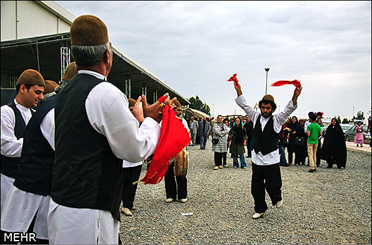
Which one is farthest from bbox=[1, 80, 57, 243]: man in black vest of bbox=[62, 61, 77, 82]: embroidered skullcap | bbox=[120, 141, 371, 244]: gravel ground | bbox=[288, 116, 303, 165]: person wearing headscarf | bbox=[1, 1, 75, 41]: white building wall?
bbox=[1, 1, 75, 41]: white building wall

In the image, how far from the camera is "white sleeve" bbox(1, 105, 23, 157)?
2850mm

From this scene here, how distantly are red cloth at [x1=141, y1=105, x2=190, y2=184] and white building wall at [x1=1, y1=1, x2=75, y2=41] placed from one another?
15.2 meters

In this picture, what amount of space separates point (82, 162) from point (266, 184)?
4.17 m

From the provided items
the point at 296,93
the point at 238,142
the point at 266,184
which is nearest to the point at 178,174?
the point at 266,184

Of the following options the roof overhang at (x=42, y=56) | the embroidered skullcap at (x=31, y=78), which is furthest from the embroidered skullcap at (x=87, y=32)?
the roof overhang at (x=42, y=56)

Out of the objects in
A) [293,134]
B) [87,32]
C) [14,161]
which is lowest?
[293,134]

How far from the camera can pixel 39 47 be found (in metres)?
9.38

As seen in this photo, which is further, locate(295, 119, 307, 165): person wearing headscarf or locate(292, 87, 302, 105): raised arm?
locate(295, 119, 307, 165): person wearing headscarf

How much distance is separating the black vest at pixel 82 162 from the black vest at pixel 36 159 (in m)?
0.68

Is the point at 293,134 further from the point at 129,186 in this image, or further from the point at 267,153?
the point at 129,186

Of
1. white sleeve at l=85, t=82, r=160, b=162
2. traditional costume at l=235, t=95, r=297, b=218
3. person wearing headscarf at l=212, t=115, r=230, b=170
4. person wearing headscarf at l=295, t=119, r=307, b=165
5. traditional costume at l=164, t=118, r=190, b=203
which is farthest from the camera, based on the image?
person wearing headscarf at l=295, t=119, r=307, b=165

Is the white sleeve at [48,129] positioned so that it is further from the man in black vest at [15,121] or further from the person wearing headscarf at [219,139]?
the person wearing headscarf at [219,139]

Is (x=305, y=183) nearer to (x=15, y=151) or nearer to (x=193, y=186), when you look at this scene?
(x=193, y=186)

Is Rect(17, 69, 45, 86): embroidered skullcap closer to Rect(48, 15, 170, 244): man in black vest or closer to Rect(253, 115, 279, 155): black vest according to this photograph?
Rect(48, 15, 170, 244): man in black vest
